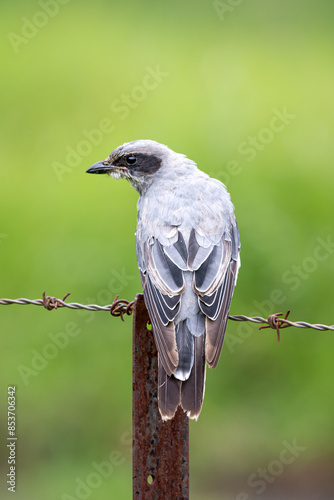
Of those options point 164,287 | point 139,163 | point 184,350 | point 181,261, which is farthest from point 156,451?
point 139,163

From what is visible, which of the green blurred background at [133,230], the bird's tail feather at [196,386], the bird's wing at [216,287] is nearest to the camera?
the bird's tail feather at [196,386]

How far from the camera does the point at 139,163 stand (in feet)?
21.5

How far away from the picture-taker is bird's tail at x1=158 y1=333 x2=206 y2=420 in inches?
171

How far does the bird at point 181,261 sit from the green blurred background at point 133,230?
2.76m

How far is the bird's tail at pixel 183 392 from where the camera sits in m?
4.34

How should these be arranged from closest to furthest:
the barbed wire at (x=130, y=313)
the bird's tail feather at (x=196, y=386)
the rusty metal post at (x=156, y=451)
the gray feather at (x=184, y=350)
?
the rusty metal post at (x=156, y=451)
the bird's tail feather at (x=196, y=386)
the gray feather at (x=184, y=350)
the barbed wire at (x=130, y=313)

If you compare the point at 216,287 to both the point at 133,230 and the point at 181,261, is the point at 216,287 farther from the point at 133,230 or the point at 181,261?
the point at 133,230

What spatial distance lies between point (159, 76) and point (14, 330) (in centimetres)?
473

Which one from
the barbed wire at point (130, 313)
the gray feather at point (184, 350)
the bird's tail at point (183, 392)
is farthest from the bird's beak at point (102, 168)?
the bird's tail at point (183, 392)

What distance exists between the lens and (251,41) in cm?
1323

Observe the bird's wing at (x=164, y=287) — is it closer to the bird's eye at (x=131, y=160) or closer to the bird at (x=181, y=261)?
the bird at (x=181, y=261)

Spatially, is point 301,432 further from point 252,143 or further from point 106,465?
point 252,143

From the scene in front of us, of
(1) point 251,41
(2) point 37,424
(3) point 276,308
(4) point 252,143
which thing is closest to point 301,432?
(3) point 276,308

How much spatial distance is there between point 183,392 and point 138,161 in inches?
101
